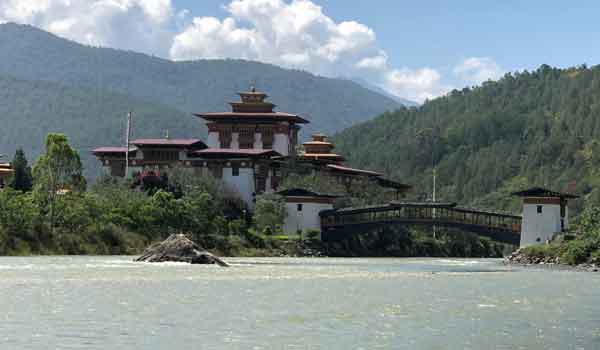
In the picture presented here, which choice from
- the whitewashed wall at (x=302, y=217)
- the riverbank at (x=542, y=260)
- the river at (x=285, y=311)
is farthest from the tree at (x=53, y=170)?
the river at (x=285, y=311)

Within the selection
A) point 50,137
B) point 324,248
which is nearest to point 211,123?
point 324,248

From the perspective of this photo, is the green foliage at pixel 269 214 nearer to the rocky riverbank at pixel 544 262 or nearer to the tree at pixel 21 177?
the tree at pixel 21 177

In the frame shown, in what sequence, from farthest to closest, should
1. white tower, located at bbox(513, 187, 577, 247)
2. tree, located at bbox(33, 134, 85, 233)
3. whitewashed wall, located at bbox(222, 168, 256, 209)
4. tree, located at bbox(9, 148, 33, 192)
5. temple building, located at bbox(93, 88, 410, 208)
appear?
temple building, located at bbox(93, 88, 410, 208)
whitewashed wall, located at bbox(222, 168, 256, 209)
tree, located at bbox(9, 148, 33, 192)
white tower, located at bbox(513, 187, 577, 247)
tree, located at bbox(33, 134, 85, 233)

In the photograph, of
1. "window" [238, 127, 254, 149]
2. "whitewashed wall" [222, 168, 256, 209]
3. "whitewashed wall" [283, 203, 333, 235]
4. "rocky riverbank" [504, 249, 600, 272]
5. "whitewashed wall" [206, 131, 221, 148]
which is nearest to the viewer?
"rocky riverbank" [504, 249, 600, 272]

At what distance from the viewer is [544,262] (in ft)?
320

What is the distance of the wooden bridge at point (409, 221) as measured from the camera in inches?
4707

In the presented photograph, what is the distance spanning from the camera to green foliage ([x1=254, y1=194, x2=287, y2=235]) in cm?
12288

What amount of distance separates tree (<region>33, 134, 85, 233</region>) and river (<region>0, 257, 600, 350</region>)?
3640cm

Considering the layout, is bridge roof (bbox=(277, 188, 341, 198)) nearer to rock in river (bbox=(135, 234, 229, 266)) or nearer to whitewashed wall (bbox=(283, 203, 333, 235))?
whitewashed wall (bbox=(283, 203, 333, 235))

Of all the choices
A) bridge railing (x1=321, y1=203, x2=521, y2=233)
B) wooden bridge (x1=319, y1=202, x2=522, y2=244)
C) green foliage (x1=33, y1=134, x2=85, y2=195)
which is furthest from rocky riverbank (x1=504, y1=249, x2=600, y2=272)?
green foliage (x1=33, y1=134, x2=85, y2=195)

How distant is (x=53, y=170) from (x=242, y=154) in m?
31.9

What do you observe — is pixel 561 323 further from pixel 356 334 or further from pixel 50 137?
pixel 50 137

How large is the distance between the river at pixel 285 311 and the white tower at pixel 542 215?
49741 mm

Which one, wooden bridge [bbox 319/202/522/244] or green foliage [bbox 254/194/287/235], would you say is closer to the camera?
wooden bridge [bbox 319/202/522/244]
